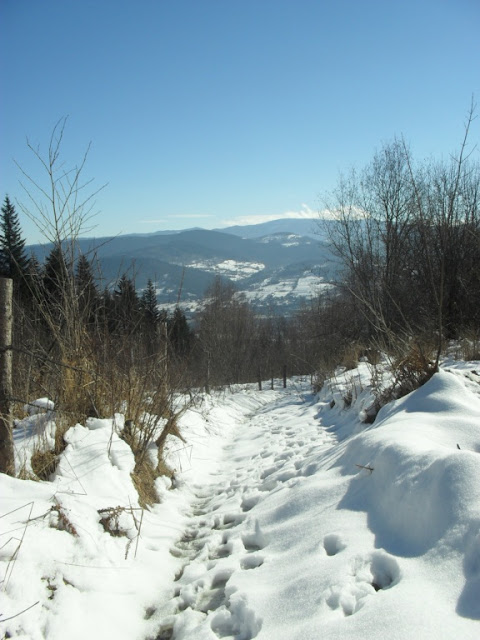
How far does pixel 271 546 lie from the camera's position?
2.98 m

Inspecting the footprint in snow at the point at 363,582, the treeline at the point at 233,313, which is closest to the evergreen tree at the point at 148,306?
the treeline at the point at 233,313

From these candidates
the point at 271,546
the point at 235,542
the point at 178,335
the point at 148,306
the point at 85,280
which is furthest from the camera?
the point at 178,335

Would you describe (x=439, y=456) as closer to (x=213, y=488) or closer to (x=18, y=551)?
(x=18, y=551)

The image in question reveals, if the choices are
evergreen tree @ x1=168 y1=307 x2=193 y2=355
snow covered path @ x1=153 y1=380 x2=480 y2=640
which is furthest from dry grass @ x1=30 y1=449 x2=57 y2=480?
evergreen tree @ x1=168 y1=307 x2=193 y2=355

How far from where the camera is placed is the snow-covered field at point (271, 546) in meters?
1.93

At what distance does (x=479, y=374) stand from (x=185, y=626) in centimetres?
476

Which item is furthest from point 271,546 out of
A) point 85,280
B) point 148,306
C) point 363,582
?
point 148,306

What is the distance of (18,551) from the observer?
233cm

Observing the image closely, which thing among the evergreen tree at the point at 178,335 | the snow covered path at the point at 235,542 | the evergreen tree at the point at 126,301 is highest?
the evergreen tree at the point at 126,301

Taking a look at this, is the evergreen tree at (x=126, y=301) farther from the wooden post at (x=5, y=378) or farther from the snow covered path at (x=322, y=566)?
the snow covered path at (x=322, y=566)

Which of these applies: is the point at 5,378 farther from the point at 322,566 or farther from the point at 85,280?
the point at 322,566

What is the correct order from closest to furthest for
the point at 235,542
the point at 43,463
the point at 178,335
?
the point at 235,542 < the point at 43,463 < the point at 178,335

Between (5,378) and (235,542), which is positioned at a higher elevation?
(5,378)

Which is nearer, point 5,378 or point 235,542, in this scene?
point 5,378
